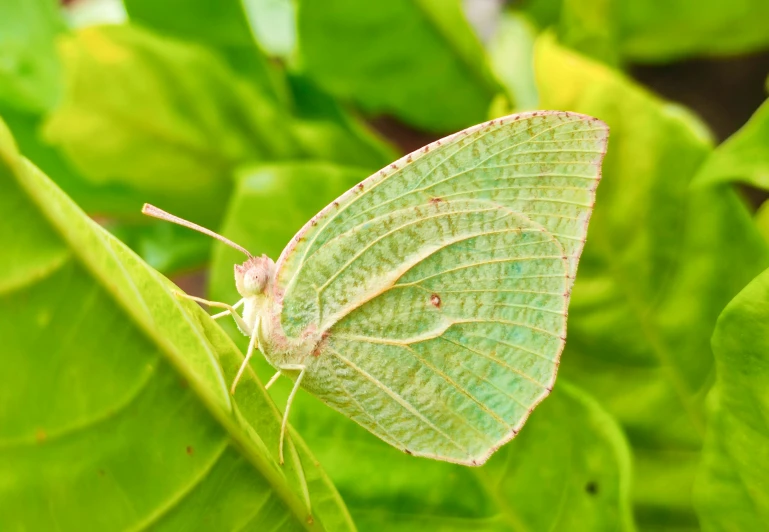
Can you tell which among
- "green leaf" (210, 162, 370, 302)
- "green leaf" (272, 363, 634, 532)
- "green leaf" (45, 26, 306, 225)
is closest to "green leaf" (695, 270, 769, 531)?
"green leaf" (272, 363, 634, 532)

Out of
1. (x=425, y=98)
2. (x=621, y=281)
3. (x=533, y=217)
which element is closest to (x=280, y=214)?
(x=533, y=217)

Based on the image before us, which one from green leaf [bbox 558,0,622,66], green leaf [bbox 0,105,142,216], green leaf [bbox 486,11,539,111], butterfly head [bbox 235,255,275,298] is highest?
green leaf [bbox 558,0,622,66]

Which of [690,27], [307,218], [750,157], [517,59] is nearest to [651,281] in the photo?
[750,157]

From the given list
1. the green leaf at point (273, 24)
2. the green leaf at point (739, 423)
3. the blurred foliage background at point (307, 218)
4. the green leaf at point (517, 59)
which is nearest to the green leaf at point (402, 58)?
the blurred foliage background at point (307, 218)

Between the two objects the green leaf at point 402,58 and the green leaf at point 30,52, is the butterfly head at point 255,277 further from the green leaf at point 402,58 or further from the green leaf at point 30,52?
the green leaf at point 30,52

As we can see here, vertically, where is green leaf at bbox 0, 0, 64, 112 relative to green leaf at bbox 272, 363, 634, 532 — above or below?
above

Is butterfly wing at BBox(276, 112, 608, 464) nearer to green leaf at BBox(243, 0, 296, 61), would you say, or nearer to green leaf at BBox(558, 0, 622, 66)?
green leaf at BBox(558, 0, 622, 66)

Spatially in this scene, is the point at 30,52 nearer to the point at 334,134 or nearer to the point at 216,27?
the point at 216,27
